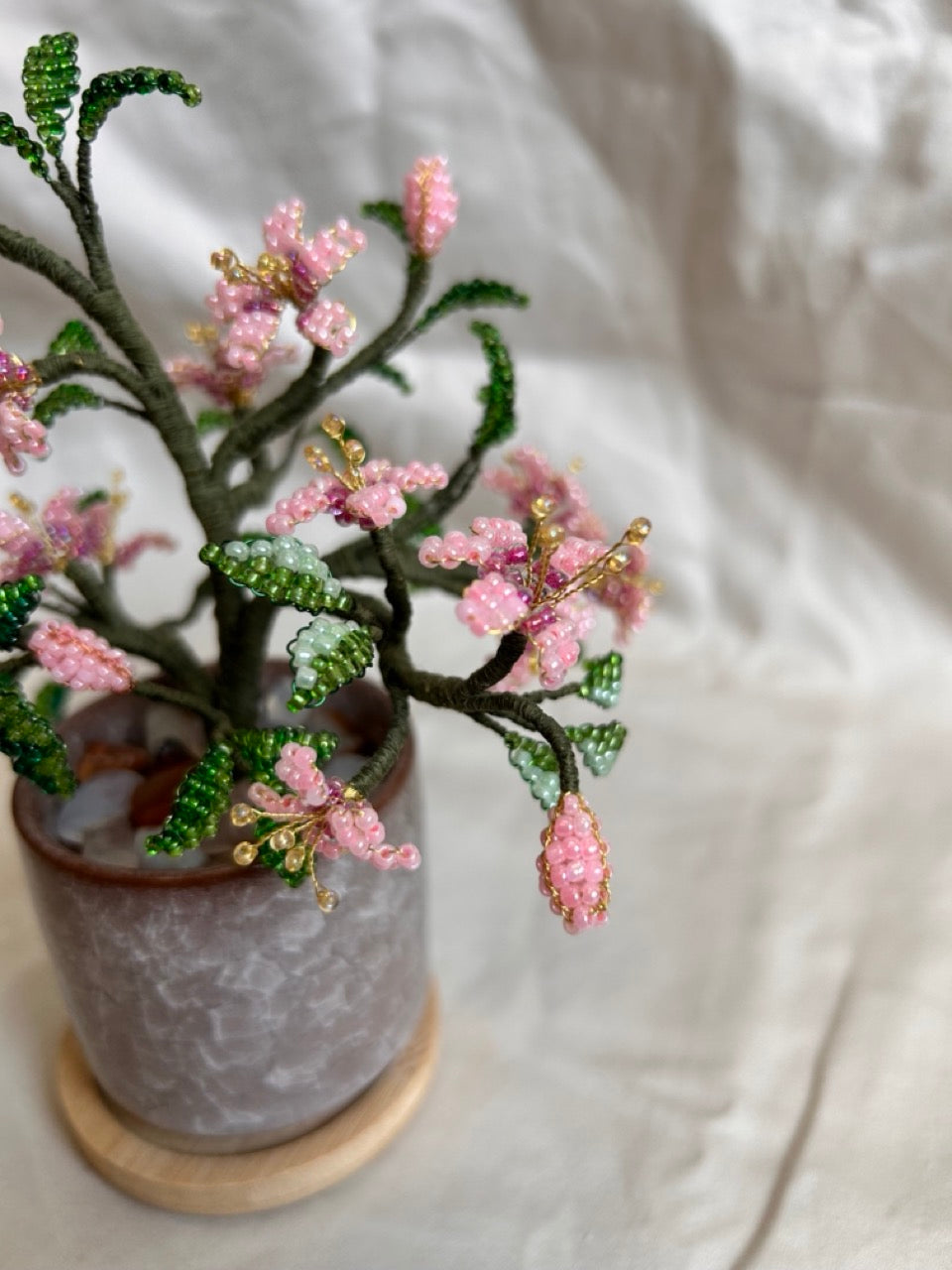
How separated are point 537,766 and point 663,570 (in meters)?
0.71

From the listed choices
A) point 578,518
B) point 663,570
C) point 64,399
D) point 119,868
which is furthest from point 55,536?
point 663,570

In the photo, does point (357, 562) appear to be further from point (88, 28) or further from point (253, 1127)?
point (88, 28)

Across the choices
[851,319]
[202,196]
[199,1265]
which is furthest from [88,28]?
[199,1265]

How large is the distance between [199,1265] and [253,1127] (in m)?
0.09

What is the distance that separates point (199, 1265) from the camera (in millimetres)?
677

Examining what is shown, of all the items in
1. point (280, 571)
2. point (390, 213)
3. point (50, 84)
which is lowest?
point (280, 571)

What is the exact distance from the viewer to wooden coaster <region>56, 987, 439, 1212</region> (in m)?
0.68

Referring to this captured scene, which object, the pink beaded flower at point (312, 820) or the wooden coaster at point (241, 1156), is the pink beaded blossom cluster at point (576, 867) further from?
the wooden coaster at point (241, 1156)

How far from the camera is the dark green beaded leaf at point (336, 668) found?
46 cm

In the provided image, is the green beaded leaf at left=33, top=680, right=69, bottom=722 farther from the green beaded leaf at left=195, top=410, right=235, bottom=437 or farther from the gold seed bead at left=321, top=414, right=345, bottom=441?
the gold seed bead at left=321, top=414, right=345, bottom=441

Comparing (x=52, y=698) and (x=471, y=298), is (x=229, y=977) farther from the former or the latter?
(x=471, y=298)

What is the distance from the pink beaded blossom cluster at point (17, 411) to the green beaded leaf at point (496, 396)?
232 millimetres

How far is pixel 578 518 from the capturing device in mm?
660

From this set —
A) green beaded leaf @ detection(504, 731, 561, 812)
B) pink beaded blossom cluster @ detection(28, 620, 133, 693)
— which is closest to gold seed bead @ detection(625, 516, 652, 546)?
green beaded leaf @ detection(504, 731, 561, 812)
